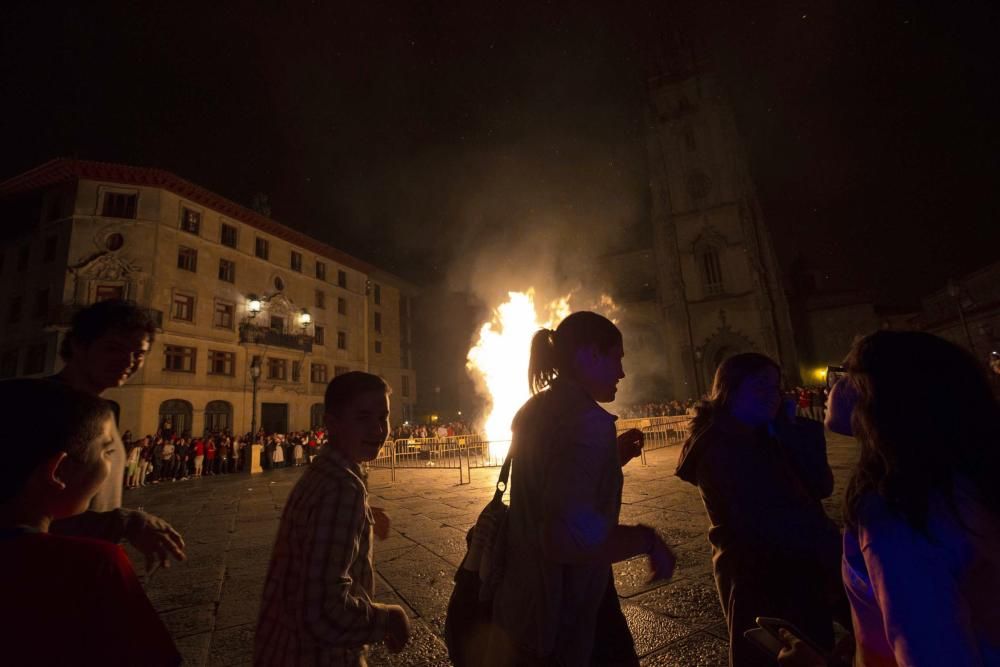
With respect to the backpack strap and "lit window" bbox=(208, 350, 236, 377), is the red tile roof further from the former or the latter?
the backpack strap

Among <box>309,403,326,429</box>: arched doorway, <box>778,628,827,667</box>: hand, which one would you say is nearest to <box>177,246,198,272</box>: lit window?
<box>309,403,326,429</box>: arched doorway

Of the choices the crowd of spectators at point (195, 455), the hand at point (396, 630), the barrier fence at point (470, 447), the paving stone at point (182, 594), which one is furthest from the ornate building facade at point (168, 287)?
the hand at point (396, 630)

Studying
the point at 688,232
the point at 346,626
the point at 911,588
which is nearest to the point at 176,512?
the point at 346,626

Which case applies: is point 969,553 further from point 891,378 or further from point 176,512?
point 176,512

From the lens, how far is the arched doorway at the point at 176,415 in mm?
20969

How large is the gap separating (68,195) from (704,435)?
31.3m

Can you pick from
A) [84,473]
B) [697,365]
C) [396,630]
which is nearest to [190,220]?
[84,473]

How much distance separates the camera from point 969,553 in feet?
3.02

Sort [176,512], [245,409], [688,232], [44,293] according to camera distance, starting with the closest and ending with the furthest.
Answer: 1. [176,512]
2. [44,293]
3. [245,409]
4. [688,232]

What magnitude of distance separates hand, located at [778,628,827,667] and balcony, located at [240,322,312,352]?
2869cm

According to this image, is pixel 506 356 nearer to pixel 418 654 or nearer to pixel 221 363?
pixel 221 363

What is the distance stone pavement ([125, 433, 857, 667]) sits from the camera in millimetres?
2893

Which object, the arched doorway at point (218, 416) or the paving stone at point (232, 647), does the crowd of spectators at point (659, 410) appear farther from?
the paving stone at point (232, 647)

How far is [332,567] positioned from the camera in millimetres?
1449
